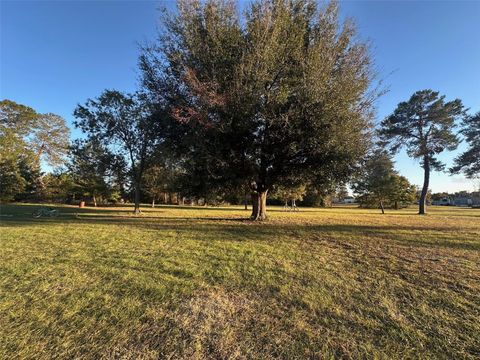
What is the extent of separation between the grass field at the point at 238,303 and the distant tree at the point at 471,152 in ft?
72.9

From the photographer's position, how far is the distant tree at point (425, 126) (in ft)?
78.5

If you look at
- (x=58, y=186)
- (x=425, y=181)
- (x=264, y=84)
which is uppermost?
(x=264, y=84)

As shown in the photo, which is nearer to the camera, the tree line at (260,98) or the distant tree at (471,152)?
Result: the tree line at (260,98)

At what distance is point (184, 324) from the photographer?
9.71 feet

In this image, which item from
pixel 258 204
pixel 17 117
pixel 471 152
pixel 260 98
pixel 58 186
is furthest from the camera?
pixel 58 186

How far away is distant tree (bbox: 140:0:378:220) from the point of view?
30.5 feet

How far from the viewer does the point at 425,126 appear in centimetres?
2475

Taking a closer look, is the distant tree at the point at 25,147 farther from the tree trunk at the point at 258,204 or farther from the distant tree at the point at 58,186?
the tree trunk at the point at 258,204

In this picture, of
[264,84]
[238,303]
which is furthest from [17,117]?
[238,303]

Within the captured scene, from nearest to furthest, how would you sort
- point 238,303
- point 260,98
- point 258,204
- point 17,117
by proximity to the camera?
point 238,303 → point 260,98 → point 258,204 → point 17,117

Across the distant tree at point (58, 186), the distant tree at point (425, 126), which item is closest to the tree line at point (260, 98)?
the distant tree at point (425, 126)

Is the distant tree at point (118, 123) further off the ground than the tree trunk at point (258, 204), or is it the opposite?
the distant tree at point (118, 123)

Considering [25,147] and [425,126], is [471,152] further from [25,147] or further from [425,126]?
[25,147]

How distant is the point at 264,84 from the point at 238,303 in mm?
7988
